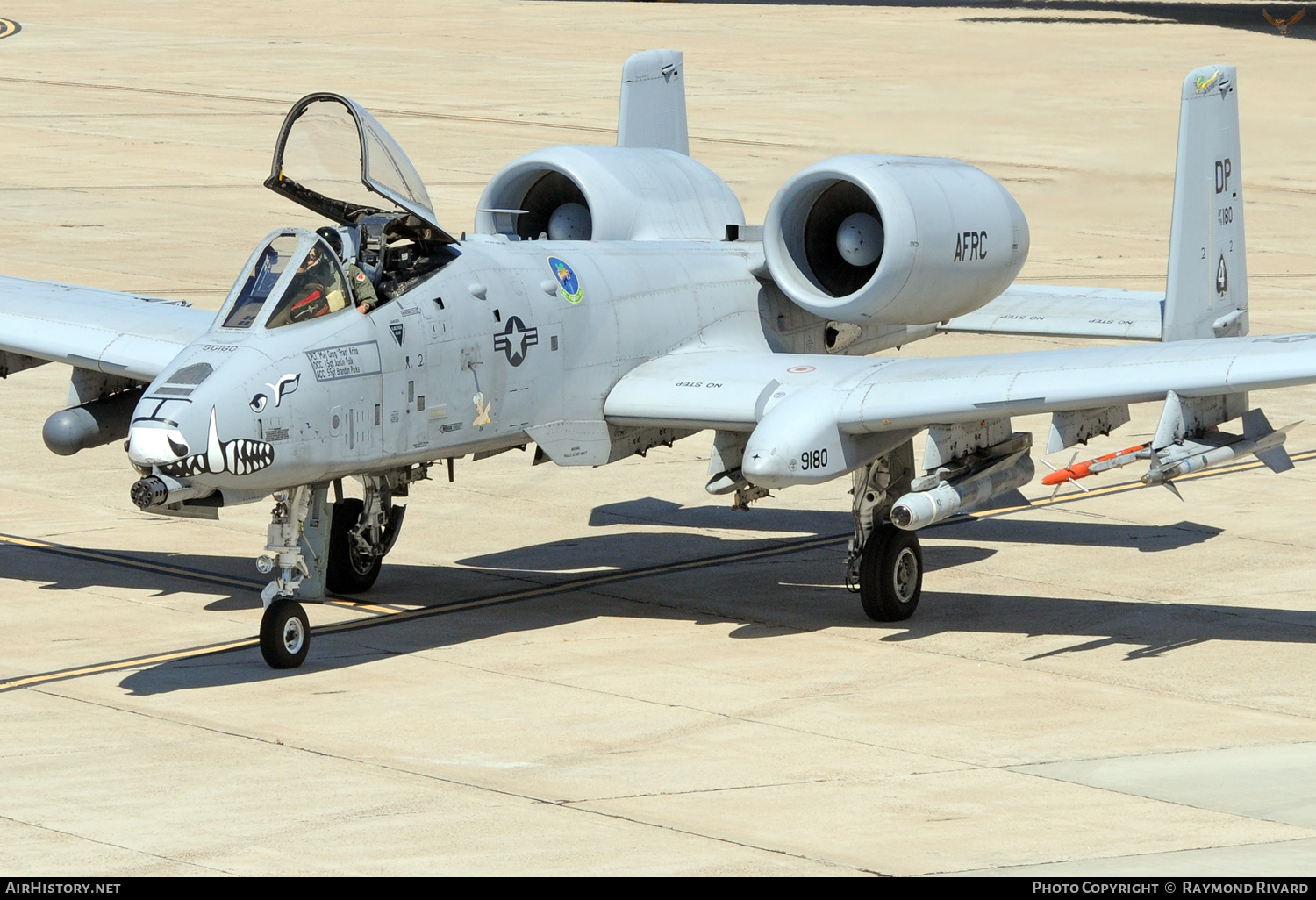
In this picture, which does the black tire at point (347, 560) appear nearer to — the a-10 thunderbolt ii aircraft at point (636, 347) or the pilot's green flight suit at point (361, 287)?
the a-10 thunderbolt ii aircraft at point (636, 347)

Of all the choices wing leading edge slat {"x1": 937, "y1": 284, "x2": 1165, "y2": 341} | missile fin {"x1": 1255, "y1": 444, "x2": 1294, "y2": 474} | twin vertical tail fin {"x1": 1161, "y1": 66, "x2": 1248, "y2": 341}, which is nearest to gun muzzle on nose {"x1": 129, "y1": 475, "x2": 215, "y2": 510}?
wing leading edge slat {"x1": 937, "y1": 284, "x2": 1165, "y2": 341}

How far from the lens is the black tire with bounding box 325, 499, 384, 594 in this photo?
16297 mm

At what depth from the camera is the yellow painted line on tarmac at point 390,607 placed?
14219mm

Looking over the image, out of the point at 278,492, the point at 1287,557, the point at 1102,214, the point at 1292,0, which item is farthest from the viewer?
the point at 1292,0

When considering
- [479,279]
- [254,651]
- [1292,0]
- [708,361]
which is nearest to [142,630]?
[254,651]

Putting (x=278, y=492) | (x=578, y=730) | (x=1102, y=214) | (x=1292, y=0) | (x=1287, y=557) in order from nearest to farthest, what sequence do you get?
1. (x=578, y=730)
2. (x=278, y=492)
3. (x=1287, y=557)
4. (x=1102, y=214)
5. (x=1292, y=0)

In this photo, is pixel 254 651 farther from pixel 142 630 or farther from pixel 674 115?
pixel 674 115

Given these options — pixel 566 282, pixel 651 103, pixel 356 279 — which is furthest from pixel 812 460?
pixel 651 103

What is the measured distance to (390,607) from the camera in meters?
16.1

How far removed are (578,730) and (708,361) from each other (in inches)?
179

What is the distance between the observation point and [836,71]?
58.4 m

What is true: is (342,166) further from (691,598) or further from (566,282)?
(691,598)

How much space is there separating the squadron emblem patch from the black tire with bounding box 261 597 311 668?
3.40m

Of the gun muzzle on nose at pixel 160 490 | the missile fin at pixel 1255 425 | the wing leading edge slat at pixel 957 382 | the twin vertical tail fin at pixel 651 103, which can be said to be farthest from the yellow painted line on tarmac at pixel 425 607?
the missile fin at pixel 1255 425
